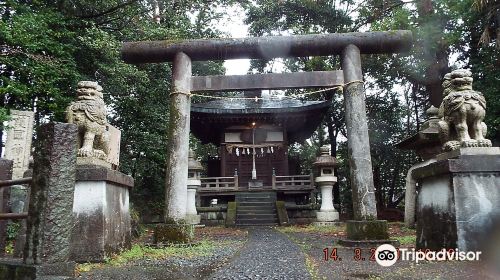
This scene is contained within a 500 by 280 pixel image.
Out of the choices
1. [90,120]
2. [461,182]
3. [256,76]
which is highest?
[256,76]

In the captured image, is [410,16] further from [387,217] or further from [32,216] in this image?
[32,216]

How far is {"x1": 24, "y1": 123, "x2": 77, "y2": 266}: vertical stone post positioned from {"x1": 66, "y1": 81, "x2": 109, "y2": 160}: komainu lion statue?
2.67m

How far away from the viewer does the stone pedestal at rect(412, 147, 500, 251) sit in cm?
414

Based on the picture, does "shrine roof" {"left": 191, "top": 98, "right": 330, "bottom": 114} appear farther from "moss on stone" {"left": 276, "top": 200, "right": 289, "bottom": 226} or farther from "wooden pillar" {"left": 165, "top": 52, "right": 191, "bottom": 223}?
"wooden pillar" {"left": 165, "top": 52, "right": 191, "bottom": 223}

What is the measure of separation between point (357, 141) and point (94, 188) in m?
4.73

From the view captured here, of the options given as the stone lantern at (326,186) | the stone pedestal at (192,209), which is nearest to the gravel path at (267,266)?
the stone pedestal at (192,209)

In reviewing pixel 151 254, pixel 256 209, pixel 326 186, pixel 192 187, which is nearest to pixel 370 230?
pixel 151 254

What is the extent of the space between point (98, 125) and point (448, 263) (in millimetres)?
5204

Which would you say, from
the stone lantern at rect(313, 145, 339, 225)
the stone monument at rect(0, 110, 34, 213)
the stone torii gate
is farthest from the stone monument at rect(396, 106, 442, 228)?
the stone monument at rect(0, 110, 34, 213)

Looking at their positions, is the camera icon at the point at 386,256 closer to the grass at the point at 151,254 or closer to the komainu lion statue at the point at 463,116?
the komainu lion statue at the point at 463,116

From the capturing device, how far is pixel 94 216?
16.5ft

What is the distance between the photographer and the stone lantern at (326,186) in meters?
14.1

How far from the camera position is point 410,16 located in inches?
464

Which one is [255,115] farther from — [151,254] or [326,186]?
[151,254]
